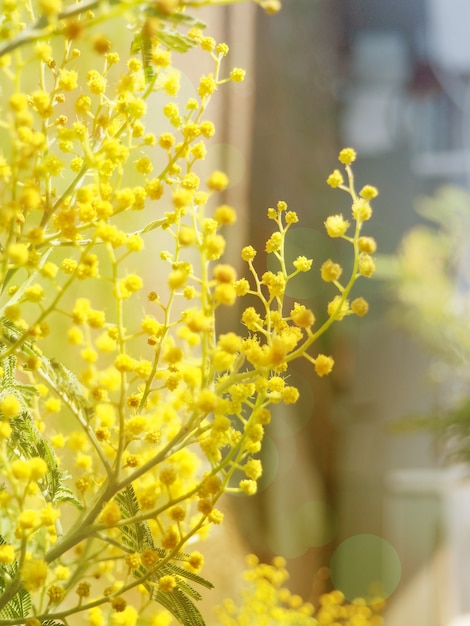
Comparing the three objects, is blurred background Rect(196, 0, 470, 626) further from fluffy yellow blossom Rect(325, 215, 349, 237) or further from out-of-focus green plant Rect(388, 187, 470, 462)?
fluffy yellow blossom Rect(325, 215, 349, 237)

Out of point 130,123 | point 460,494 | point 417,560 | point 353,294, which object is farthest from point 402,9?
point 130,123

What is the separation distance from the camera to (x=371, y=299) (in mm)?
1962

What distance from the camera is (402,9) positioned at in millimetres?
1914

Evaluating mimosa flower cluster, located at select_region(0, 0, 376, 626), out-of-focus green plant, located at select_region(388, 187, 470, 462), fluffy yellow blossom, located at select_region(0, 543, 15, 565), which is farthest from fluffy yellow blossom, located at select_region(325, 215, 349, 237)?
out-of-focus green plant, located at select_region(388, 187, 470, 462)

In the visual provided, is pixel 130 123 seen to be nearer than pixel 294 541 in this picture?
Yes

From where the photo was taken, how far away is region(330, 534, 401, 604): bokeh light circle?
5.82 feet

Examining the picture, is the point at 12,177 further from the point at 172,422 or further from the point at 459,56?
the point at 459,56

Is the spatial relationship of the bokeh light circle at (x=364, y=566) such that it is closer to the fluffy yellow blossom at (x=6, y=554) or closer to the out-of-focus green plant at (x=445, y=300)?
the out-of-focus green plant at (x=445, y=300)

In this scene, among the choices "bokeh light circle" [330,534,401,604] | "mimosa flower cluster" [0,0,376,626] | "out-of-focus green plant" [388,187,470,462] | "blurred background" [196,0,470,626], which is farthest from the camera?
"bokeh light circle" [330,534,401,604]

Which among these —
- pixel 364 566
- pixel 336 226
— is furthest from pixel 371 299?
pixel 336 226

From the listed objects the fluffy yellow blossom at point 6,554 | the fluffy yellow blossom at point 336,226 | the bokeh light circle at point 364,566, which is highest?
the fluffy yellow blossom at point 336,226

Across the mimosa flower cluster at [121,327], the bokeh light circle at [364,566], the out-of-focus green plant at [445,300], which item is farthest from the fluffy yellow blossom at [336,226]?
the bokeh light circle at [364,566]

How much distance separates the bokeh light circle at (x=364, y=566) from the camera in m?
1.78

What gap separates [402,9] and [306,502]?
1.36m
